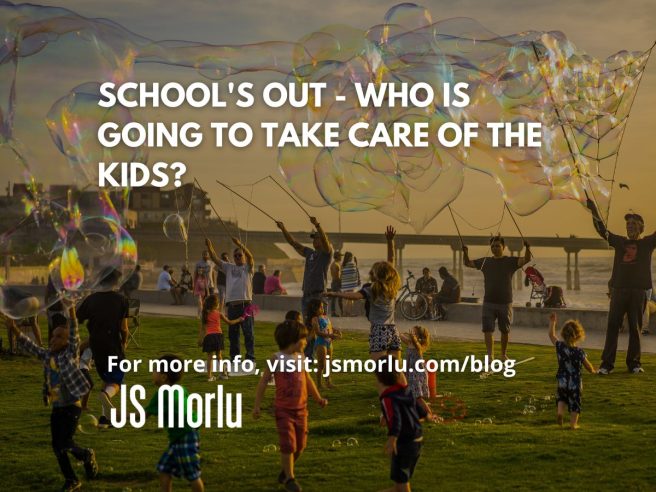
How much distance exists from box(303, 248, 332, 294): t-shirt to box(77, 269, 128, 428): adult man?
2845 millimetres

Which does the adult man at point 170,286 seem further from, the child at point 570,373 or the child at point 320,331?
the child at point 570,373

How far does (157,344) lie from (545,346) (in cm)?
730

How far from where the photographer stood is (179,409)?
7895 millimetres

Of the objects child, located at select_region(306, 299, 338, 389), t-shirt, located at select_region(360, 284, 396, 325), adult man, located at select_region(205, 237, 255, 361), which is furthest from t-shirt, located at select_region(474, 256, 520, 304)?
t-shirt, located at select_region(360, 284, 396, 325)

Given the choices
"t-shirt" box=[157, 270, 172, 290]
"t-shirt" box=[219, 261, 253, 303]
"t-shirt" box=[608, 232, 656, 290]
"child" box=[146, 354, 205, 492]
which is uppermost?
"t-shirt" box=[608, 232, 656, 290]

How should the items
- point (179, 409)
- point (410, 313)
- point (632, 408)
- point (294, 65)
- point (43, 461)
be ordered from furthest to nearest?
point (410, 313)
point (294, 65)
point (632, 408)
point (43, 461)
point (179, 409)

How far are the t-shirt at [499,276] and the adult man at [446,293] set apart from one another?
10737 mm

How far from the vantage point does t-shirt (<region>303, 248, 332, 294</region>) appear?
44.7 feet

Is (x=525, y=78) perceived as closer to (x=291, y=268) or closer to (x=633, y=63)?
(x=633, y=63)

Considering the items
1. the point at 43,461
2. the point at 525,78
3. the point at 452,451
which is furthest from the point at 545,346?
the point at 43,461

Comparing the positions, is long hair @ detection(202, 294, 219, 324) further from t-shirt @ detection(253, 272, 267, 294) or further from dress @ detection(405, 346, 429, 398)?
t-shirt @ detection(253, 272, 267, 294)

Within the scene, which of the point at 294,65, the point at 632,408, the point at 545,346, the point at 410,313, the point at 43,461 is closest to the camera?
the point at 43,461

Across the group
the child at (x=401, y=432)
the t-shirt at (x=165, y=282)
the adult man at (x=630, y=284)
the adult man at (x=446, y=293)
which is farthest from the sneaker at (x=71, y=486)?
the t-shirt at (x=165, y=282)

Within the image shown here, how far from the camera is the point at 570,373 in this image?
1072 cm
